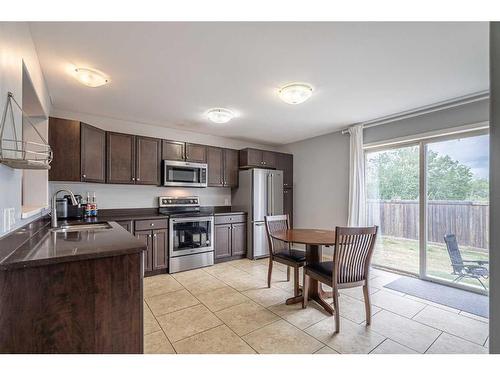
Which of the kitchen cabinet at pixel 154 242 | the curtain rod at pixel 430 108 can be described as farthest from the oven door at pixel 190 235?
the curtain rod at pixel 430 108

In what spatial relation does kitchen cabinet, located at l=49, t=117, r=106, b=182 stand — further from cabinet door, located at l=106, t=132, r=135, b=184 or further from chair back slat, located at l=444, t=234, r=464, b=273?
chair back slat, located at l=444, t=234, r=464, b=273

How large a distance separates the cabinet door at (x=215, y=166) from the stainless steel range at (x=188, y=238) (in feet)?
2.39

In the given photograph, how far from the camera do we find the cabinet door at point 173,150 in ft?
12.7

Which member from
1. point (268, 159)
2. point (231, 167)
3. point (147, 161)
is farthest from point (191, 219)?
point (268, 159)

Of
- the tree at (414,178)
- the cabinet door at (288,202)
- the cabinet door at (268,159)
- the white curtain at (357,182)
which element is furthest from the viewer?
the cabinet door at (288,202)

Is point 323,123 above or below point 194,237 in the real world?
above

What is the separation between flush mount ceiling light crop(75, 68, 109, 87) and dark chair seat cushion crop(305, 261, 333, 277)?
280 centimetres

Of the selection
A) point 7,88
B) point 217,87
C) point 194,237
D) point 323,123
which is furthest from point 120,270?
point 323,123

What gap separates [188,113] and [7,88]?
2.24 metres

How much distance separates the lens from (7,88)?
1.27 metres

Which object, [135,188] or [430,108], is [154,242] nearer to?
[135,188]

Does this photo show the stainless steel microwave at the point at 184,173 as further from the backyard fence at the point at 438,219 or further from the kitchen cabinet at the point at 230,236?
the backyard fence at the point at 438,219
